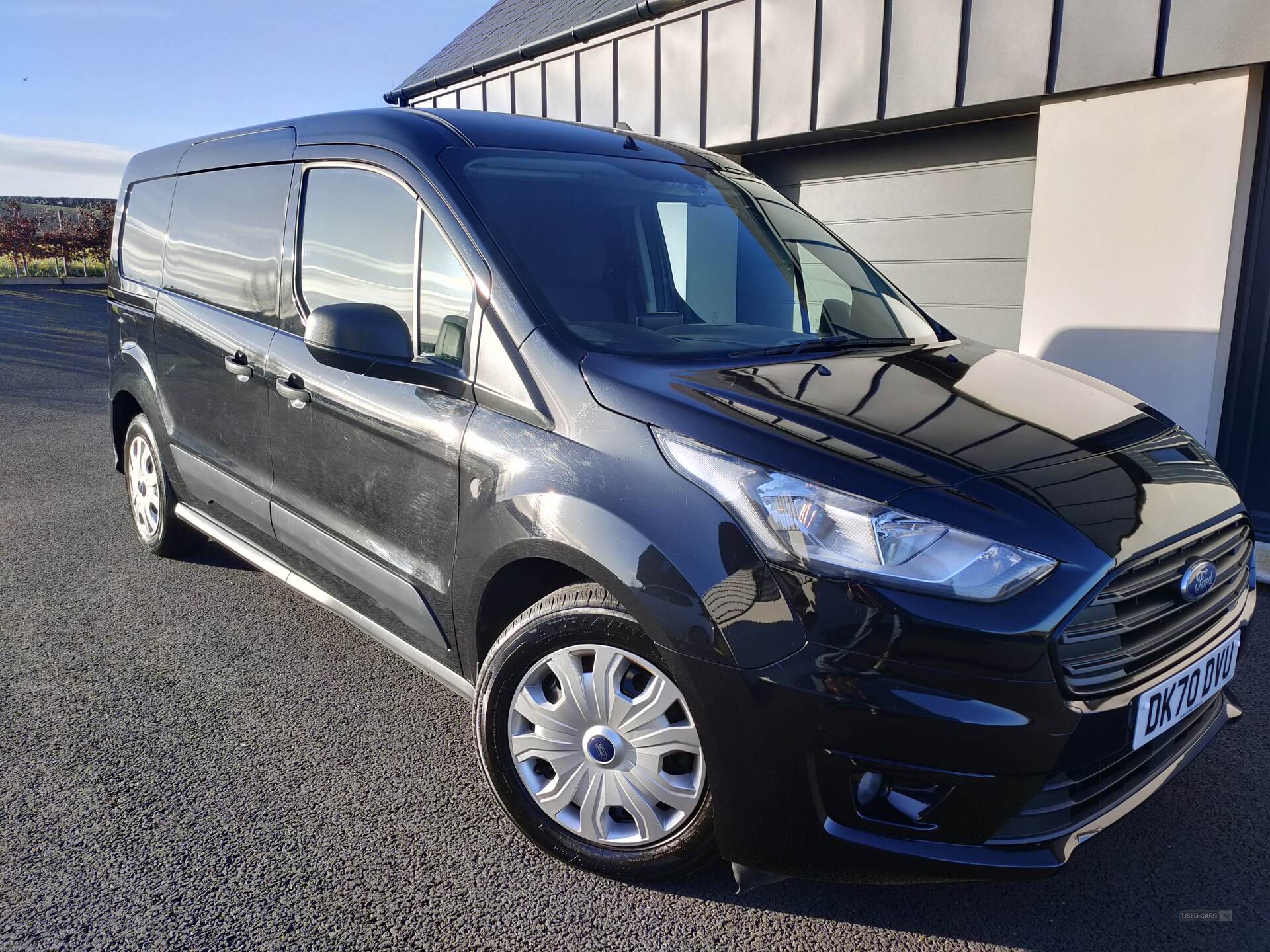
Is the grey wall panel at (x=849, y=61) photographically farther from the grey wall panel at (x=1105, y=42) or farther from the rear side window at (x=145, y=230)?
the rear side window at (x=145, y=230)

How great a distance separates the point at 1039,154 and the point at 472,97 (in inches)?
236

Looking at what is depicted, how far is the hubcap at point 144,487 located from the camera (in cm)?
433

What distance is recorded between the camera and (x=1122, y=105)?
16.0 ft

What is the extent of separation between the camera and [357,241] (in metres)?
2.86

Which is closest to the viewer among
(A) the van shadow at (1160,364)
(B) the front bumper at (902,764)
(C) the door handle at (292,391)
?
(B) the front bumper at (902,764)

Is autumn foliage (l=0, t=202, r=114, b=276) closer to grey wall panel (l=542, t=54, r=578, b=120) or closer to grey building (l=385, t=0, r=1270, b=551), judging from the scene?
grey wall panel (l=542, t=54, r=578, b=120)

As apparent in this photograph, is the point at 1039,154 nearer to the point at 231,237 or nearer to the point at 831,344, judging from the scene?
the point at 831,344

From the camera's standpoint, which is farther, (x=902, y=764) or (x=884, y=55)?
(x=884, y=55)

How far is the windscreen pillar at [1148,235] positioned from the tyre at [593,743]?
403 centimetres

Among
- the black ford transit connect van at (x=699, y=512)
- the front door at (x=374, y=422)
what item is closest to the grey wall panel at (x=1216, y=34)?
the black ford transit connect van at (x=699, y=512)

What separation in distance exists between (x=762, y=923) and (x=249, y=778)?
1.50m

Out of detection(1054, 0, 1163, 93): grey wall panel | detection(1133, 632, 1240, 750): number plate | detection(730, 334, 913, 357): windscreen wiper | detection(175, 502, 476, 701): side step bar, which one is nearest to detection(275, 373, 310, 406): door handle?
detection(175, 502, 476, 701): side step bar

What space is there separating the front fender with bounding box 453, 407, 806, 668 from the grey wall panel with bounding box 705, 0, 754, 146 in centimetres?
519

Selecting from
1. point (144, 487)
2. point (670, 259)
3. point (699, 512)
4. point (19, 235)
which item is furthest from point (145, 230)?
point (19, 235)
